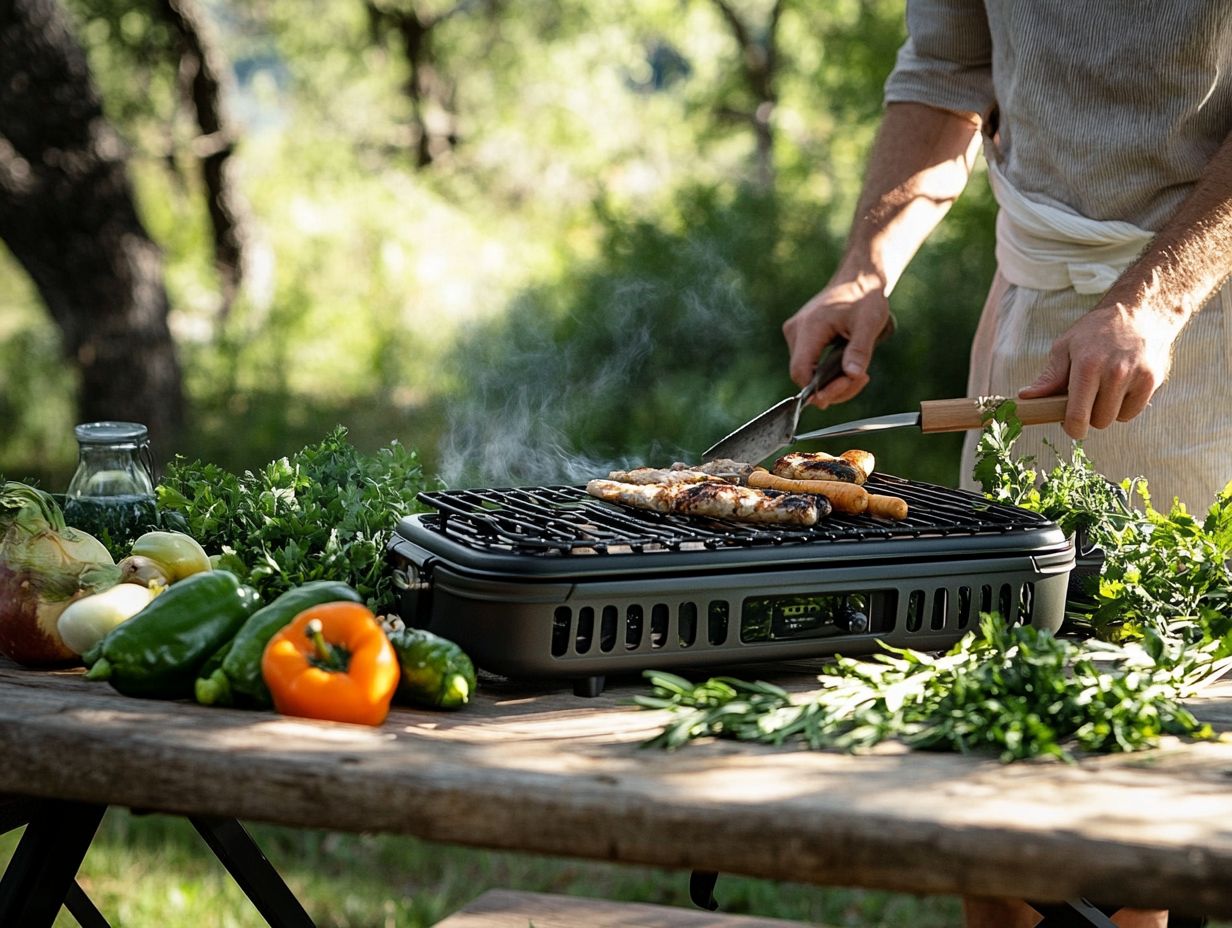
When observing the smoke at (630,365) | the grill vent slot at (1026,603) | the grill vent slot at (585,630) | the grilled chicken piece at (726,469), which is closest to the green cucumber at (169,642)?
the grill vent slot at (585,630)

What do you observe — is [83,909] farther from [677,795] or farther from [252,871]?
[677,795]

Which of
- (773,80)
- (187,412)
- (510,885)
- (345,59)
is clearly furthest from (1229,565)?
(345,59)

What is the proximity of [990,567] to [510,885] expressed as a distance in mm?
2985

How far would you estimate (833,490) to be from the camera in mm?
2398

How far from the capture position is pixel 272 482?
2.61 m

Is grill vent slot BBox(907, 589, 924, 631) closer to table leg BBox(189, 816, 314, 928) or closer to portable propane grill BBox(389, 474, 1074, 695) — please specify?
portable propane grill BBox(389, 474, 1074, 695)

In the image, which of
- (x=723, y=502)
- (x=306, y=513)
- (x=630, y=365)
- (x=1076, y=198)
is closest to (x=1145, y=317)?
(x=1076, y=198)

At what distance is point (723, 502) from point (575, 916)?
1.06 m

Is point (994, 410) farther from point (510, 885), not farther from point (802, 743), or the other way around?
point (510, 885)

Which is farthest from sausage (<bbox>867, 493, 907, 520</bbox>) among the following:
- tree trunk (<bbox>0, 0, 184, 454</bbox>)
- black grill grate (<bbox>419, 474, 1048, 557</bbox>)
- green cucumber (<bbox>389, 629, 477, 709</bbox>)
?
tree trunk (<bbox>0, 0, 184, 454</bbox>)

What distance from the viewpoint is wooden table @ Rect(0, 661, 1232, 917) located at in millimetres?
1531

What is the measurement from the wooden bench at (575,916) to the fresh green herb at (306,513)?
32.6 inches

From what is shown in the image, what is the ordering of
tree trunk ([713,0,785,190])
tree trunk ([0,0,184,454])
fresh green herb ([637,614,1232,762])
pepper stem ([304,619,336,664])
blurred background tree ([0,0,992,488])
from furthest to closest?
tree trunk ([713,0,785,190]) → blurred background tree ([0,0,992,488]) → tree trunk ([0,0,184,454]) → pepper stem ([304,619,336,664]) → fresh green herb ([637,614,1232,762])

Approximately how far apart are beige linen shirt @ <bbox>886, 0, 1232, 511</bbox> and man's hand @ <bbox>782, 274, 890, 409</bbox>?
45 centimetres
